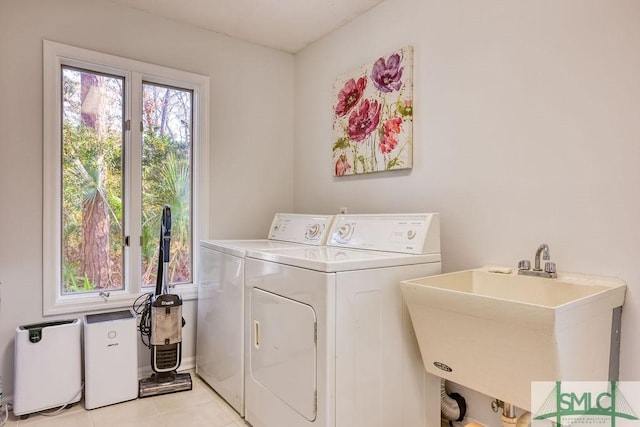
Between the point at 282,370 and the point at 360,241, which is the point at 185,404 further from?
Result: the point at 360,241

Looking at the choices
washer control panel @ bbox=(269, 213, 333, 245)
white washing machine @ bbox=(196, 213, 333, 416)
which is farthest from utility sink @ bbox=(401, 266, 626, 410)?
white washing machine @ bbox=(196, 213, 333, 416)

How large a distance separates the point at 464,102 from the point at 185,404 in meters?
2.37

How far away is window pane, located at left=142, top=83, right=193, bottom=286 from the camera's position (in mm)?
2707

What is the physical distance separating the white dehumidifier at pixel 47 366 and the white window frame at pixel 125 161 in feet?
0.65

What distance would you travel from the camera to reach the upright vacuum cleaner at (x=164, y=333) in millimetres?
2408

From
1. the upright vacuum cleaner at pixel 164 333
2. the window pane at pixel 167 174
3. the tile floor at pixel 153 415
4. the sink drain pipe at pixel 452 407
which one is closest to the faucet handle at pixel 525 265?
the sink drain pipe at pixel 452 407

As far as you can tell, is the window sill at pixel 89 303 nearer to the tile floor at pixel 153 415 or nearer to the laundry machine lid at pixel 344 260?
the tile floor at pixel 153 415

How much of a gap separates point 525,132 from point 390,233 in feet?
2.62

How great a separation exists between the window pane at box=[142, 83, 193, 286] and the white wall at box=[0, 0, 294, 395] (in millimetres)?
195

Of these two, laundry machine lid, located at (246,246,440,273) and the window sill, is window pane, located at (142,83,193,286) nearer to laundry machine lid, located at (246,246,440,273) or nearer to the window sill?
the window sill

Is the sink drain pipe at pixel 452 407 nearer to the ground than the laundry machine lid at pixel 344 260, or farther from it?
nearer to the ground

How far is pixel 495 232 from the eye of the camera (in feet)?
6.17

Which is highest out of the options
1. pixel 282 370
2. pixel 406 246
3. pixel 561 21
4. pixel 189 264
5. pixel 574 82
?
pixel 561 21

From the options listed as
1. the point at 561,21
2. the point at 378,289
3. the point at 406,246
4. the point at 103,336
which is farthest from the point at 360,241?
the point at 103,336
